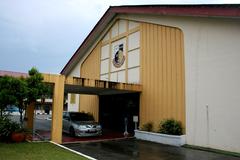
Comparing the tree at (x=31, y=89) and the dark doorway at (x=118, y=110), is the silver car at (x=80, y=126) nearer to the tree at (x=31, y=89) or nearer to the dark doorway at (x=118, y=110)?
the dark doorway at (x=118, y=110)

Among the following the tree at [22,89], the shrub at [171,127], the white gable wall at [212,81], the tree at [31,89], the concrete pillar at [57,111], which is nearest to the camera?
the white gable wall at [212,81]

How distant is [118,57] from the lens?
20.6m

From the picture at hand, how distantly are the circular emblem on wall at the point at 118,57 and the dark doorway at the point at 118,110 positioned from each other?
238 centimetres

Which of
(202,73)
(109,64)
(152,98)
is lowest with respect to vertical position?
(152,98)

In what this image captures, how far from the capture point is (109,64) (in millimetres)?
21672

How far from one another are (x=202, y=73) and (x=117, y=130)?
9.54 meters

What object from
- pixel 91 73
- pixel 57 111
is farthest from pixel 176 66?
pixel 91 73

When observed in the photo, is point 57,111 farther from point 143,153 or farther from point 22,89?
point 143,153

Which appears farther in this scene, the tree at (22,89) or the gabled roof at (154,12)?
the tree at (22,89)

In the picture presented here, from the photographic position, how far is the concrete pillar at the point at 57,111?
13812 millimetres

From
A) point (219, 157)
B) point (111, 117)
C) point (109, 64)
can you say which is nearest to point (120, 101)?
point (111, 117)

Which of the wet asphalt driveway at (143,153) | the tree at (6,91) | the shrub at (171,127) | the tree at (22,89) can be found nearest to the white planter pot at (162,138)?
the shrub at (171,127)

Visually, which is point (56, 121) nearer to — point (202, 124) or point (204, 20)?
point (202, 124)

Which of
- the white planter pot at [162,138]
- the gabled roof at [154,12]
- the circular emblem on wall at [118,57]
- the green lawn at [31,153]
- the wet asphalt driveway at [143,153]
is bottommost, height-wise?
the wet asphalt driveway at [143,153]
